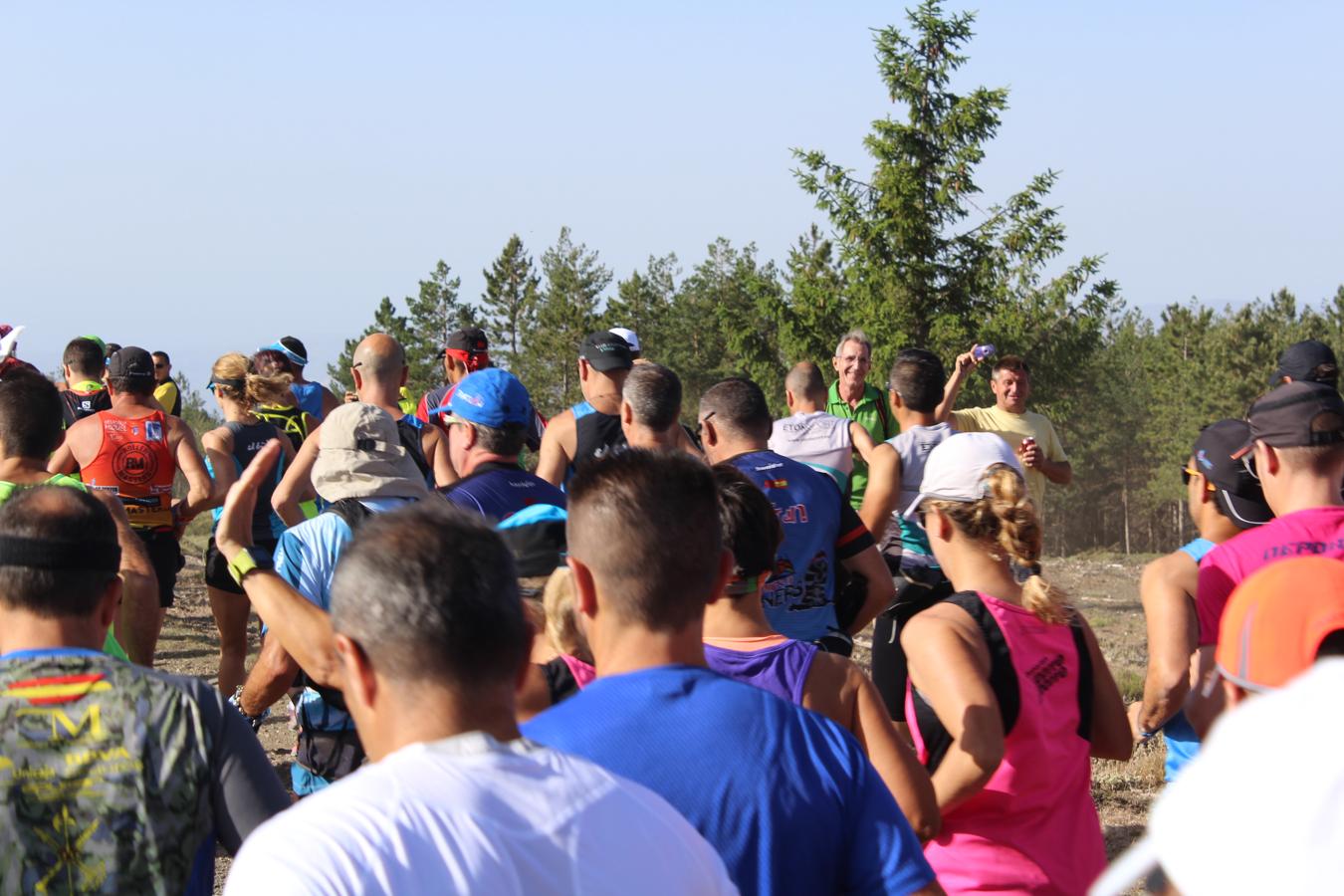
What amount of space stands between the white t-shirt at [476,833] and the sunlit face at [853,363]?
6864 millimetres

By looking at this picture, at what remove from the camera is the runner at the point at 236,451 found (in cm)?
740

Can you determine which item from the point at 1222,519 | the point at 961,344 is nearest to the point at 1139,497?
the point at 961,344

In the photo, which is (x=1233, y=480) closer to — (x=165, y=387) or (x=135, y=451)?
(x=135, y=451)

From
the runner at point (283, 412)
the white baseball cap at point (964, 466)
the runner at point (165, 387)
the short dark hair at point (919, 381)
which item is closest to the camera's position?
the white baseball cap at point (964, 466)

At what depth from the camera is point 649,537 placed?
2307 mm

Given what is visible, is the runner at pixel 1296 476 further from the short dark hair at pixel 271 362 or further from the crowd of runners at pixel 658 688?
the short dark hair at pixel 271 362

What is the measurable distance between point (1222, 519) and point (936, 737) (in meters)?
1.69

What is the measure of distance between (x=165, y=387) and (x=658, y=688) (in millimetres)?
10407

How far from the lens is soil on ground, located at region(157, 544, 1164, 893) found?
7023 millimetres

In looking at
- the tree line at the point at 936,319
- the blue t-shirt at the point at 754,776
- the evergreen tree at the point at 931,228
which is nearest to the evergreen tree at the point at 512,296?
the tree line at the point at 936,319

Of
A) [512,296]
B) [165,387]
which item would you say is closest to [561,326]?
[512,296]

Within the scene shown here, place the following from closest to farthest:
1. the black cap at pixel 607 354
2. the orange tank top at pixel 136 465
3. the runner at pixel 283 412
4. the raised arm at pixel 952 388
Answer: the black cap at pixel 607 354 → the orange tank top at pixel 136 465 → the raised arm at pixel 952 388 → the runner at pixel 283 412

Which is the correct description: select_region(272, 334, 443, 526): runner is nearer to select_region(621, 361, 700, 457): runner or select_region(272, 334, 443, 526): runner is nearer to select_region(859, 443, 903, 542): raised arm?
select_region(621, 361, 700, 457): runner

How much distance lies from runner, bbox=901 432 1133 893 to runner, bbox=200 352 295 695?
4813 mm
